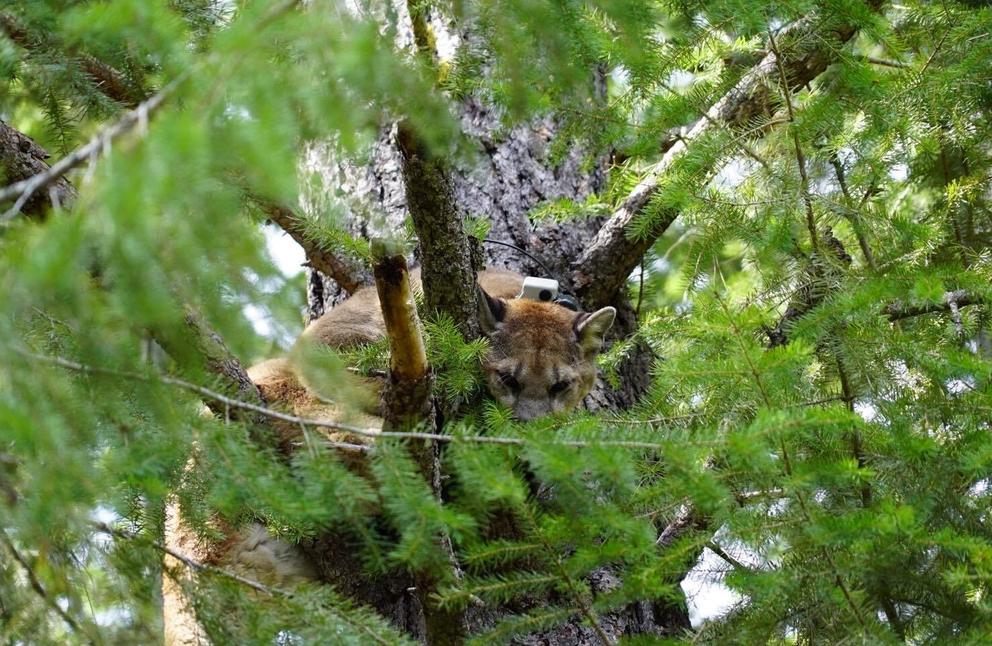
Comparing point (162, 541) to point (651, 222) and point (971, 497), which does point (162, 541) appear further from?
point (971, 497)

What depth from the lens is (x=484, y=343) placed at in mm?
5543

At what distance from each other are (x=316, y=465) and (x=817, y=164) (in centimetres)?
346

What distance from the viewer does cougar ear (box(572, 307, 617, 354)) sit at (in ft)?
21.8

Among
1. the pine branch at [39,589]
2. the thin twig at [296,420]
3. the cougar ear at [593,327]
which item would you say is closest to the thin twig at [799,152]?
the cougar ear at [593,327]

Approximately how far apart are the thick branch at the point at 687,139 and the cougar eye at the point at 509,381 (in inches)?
26.9

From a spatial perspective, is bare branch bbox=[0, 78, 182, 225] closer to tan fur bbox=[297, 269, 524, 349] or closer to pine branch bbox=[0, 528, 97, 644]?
pine branch bbox=[0, 528, 97, 644]

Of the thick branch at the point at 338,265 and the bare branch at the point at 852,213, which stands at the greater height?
the thick branch at the point at 338,265

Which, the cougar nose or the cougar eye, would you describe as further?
the cougar eye

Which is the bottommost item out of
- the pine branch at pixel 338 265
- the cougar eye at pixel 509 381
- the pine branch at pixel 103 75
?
the cougar eye at pixel 509 381

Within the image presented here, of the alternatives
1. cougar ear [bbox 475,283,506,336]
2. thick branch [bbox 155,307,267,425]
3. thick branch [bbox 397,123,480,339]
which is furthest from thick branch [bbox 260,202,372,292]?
thick branch [bbox 155,307,267,425]

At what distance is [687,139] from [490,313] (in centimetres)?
160

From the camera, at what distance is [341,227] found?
5270 mm

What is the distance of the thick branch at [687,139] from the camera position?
5.20m

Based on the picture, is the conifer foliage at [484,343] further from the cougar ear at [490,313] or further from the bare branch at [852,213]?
the cougar ear at [490,313]
